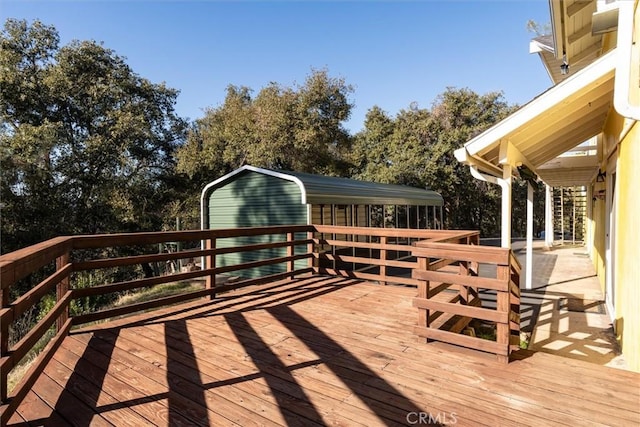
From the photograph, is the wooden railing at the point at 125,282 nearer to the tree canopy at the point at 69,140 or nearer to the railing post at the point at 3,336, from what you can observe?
the railing post at the point at 3,336

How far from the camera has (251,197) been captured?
31.7 feet

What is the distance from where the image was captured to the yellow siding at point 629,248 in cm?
303

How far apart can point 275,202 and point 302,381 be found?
706 cm

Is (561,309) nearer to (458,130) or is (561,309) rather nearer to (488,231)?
(458,130)

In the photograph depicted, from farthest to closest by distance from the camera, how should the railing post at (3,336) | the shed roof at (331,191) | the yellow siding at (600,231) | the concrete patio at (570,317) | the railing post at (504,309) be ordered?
the shed roof at (331,191), the yellow siding at (600,231), the concrete patio at (570,317), the railing post at (504,309), the railing post at (3,336)

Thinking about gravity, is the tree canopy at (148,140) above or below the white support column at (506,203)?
above

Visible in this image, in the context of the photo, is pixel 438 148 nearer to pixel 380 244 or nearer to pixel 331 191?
pixel 331 191

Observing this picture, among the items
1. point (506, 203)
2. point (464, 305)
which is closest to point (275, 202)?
point (506, 203)

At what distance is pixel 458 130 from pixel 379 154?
14.9 feet

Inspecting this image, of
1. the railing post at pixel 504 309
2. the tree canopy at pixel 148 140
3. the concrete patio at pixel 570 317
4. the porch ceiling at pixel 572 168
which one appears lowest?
the concrete patio at pixel 570 317

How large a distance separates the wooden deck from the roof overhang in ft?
7.30

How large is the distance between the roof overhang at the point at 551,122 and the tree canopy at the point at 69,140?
12.6 meters

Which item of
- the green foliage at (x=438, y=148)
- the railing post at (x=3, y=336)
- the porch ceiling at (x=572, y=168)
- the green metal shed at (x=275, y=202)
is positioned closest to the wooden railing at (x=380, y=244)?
the green metal shed at (x=275, y=202)

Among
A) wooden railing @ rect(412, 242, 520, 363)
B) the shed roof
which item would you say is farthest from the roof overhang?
the shed roof
